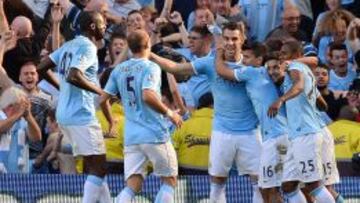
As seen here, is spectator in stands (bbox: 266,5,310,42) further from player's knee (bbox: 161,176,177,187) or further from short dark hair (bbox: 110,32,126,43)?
player's knee (bbox: 161,176,177,187)

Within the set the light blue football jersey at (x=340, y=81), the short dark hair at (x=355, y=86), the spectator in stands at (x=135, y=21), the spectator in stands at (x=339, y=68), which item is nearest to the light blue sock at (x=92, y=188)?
the short dark hair at (x=355, y=86)

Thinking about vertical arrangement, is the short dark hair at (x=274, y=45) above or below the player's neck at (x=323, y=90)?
above

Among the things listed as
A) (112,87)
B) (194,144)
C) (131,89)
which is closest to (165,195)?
(131,89)

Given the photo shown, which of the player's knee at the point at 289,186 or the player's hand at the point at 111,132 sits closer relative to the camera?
the player's knee at the point at 289,186

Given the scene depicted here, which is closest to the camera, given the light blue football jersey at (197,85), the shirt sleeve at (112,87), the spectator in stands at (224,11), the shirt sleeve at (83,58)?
the shirt sleeve at (112,87)

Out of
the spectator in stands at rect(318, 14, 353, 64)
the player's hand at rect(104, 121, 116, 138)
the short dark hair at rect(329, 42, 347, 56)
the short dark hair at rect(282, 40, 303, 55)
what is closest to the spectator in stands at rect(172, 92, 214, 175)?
the player's hand at rect(104, 121, 116, 138)

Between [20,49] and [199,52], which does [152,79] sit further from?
[20,49]

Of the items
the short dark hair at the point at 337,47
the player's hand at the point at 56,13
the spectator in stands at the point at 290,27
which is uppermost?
the player's hand at the point at 56,13

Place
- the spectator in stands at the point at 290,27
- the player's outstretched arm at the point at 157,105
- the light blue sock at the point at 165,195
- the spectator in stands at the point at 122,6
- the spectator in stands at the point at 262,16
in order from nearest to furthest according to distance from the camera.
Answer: the player's outstretched arm at the point at 157,105, the light blue sock at the point at 165,195, the spectator in stands at the point at 290,27, the spectator in stands at the point at 262,16, the spectator in stands at the point at 122,6

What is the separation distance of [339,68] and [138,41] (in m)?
5.03

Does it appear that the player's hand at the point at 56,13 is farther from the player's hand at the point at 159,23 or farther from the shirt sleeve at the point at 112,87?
the shirt sleeve at the point at 112,87

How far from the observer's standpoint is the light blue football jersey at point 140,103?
16391 mm

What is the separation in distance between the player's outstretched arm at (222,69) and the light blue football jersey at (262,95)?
0.05 m

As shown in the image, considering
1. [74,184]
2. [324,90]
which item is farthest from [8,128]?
[324,90]
